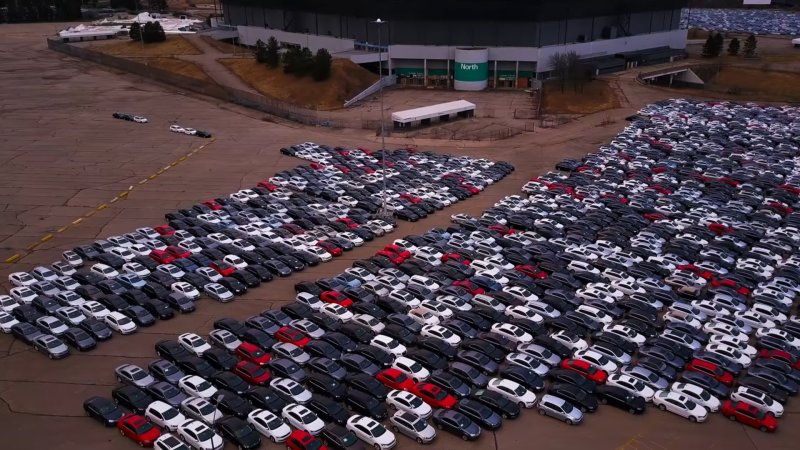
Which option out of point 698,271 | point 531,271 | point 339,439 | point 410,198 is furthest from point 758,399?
point 410,198

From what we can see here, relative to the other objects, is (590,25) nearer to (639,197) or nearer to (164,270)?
(639,197)

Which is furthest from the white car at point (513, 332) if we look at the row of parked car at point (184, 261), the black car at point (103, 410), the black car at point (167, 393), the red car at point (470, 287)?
the black car at point (103, 410)

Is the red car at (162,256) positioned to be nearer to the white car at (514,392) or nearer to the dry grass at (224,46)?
the white car at (514,392)

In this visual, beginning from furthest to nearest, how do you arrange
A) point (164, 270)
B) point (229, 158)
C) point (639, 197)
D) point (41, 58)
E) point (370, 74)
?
point (41, 58) < point (370, 74) < point (229, 158) < point (639, 197) < point (164, 270)

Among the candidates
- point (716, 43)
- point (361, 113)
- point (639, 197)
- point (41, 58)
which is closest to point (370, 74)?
point (361, 113)

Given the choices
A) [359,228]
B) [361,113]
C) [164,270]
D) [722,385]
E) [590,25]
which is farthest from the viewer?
[590,25]

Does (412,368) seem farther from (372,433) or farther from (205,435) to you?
(205,435)
